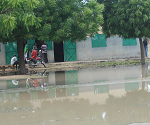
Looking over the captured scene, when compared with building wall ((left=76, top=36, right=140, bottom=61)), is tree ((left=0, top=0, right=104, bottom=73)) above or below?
above

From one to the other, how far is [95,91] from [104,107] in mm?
2122

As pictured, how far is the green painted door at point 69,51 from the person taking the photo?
21.8 m

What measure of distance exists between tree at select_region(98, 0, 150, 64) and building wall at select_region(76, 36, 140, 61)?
4450 millimetres

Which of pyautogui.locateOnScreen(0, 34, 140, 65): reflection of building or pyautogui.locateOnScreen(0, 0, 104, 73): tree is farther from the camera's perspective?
pyautogui.locateOnScreen(0, 34, 140, 65): reflection of building

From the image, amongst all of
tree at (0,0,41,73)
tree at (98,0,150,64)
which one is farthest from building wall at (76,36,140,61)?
tree at (0,0,41,73)

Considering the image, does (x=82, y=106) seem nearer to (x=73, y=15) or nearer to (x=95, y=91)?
(x=95, y=91)

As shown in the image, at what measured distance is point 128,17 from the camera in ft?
55.2

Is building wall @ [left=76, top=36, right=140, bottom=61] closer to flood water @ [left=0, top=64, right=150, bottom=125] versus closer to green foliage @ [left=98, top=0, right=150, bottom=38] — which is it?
green foliage @ [left=98, top=0, right=150, bottom=38]

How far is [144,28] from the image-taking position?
16547 millimetres

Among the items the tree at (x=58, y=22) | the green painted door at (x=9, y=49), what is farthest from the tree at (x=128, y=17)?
the green painted door at (x=9, y=49)

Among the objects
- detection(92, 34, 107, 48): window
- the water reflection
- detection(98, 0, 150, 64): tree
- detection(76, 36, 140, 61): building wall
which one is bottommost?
the water reflection

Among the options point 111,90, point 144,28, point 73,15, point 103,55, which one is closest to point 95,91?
point 111,90

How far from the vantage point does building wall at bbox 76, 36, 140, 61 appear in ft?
72.9

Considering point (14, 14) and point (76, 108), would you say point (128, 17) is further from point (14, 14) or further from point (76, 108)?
point (76, 108)
